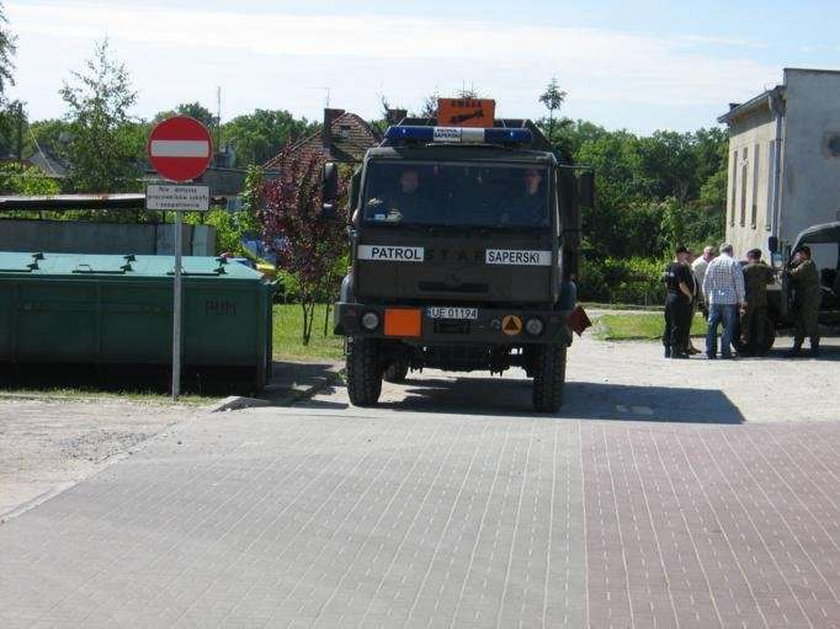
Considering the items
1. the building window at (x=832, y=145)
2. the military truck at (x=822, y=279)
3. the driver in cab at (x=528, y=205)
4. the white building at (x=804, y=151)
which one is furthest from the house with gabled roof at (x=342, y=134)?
the driver in cab at (x=528, y=205)

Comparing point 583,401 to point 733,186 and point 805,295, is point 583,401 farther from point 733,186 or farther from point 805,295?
point 733,186

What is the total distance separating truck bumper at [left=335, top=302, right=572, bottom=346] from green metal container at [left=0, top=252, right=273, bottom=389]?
156 centimetres

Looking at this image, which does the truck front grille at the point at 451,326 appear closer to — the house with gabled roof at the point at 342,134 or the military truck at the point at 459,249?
the military truck at the point at 459,249

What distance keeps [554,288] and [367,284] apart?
6.07ft

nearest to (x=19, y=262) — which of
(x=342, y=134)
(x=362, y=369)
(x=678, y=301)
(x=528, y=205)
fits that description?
(x=362, y=369)

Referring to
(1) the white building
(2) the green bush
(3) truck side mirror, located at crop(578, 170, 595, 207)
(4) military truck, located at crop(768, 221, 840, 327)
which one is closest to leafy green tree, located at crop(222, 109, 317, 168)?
(2) the green bush

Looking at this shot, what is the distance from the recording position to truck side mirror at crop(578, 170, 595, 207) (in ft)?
50.2

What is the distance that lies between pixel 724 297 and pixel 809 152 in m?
15.6

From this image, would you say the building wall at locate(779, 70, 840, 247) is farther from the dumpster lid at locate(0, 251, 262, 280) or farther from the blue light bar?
the dumpster lid at locate(0, 251, 262, 280)

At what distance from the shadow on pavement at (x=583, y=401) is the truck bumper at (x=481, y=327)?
2.90 ft

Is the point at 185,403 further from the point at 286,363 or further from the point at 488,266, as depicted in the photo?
the point at 286,363

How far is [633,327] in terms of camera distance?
3109 centimetres

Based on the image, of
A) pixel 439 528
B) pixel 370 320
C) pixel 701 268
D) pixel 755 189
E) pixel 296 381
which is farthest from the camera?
pixel 755 189

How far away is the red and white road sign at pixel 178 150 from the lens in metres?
14.0
